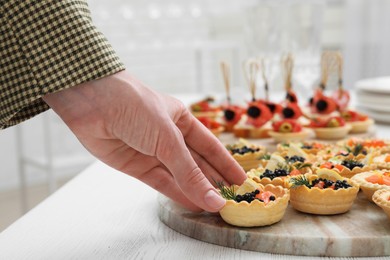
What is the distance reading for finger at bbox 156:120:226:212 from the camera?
32.6 inches

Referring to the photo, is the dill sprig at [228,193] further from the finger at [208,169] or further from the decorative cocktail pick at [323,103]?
the decorative cocktail pick at [323,103]

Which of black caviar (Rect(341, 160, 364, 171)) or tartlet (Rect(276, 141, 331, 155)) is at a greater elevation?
black caviar (Rect(341, 160, 364, 171))

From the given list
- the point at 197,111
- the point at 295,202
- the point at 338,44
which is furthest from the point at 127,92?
the point at 338,44

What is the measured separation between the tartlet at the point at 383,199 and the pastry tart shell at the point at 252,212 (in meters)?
0.14

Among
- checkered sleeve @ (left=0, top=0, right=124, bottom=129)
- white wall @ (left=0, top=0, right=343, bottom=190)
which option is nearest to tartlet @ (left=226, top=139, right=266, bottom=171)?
checkered sleeve @ (left=0, top=0, right=124, bottom=129)

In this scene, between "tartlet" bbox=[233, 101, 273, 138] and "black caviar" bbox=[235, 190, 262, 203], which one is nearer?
"black caviar" bbox=[235, 190, 262, 203]

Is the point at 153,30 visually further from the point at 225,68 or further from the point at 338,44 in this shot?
the point at 225,68

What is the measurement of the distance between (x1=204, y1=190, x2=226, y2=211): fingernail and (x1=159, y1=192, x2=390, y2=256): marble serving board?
0.04m

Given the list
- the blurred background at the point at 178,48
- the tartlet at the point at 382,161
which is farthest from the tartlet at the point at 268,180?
the blurred background at the point at 178,48

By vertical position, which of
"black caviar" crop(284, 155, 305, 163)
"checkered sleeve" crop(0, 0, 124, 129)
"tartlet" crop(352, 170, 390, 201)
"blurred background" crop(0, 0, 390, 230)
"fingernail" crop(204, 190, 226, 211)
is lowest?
"blurred background" crop(0, 0, 390, 230)

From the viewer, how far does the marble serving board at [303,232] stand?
2.63 ft

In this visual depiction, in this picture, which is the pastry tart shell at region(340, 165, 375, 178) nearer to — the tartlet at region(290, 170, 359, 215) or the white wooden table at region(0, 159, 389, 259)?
the tartlet at region(290, 170, 359, 215)

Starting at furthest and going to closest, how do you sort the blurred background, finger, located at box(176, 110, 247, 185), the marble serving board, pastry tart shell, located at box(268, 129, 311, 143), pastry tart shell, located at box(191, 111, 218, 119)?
1. the blurred background
2. pastry tart shell, located at box(191, 111, 218, 119)
3. pastry tart shell, located at box(268, 129, 311, 143)
4. finger, located at box(176, 110, 247, 185)
5. the marble serving board

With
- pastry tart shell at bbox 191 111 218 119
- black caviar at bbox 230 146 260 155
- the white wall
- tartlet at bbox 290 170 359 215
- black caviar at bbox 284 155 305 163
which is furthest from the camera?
the white wall
